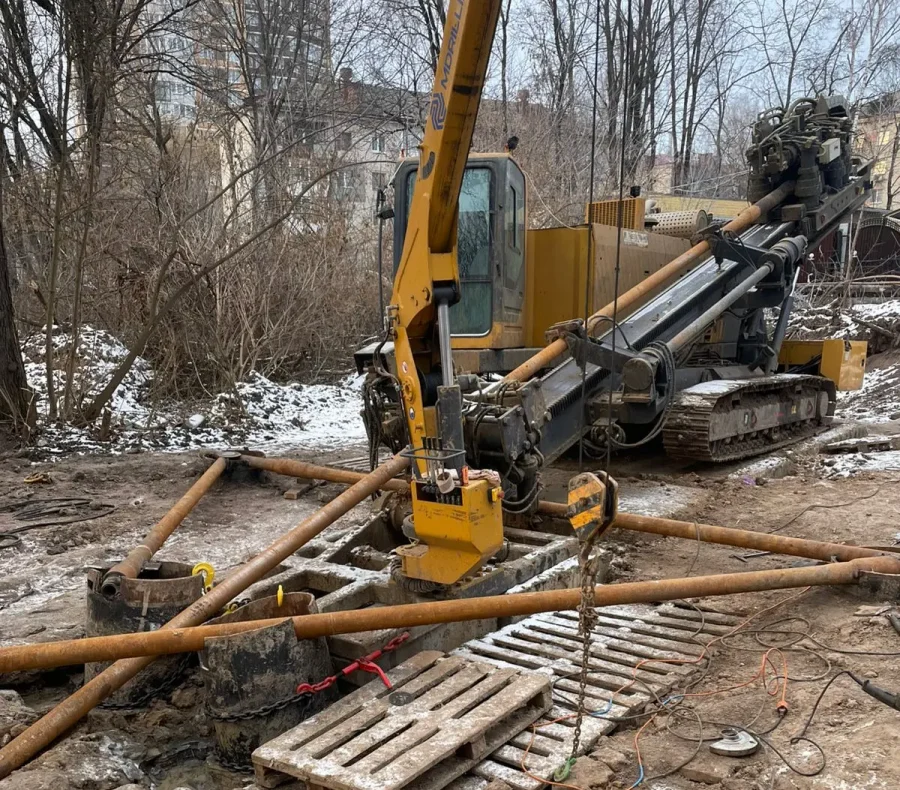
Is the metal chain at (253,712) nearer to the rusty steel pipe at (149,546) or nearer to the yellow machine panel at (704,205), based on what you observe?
the rusty steel pipe at (149,546)

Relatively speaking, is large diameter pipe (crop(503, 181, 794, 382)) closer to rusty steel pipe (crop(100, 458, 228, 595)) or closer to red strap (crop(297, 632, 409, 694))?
red strap (crop(297, 632, 409, 694))

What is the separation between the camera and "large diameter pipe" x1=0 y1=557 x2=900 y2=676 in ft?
10.8

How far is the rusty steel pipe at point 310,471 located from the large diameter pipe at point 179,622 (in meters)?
0.75

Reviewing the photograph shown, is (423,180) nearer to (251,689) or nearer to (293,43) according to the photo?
(251,689)

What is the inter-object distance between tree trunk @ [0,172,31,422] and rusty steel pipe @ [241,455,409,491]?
376 cm

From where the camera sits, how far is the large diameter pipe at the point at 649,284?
5.65m

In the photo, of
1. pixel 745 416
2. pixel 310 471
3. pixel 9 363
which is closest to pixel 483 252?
pixel 310 471

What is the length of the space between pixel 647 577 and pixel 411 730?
2.58 meters

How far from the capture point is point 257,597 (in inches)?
180

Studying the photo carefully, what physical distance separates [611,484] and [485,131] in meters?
18.4

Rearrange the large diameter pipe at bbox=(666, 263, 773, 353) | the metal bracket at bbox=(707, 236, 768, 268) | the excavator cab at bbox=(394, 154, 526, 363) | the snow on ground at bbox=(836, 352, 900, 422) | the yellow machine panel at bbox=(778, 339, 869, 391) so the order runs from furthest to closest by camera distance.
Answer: the snow on ground at bbox=(836, 352, 900, 422) < the yellow machine panel at bbox=(778, 339, 869, 391) < the metal bracket at bbox=(707, 236, 768, 268) < the excavator cab at bbox=(394, 154, 526, 363) < the large diameter pipe at bbox=(666, 263, 773, 353)

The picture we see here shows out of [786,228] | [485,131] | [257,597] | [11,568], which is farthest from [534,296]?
[485,131]

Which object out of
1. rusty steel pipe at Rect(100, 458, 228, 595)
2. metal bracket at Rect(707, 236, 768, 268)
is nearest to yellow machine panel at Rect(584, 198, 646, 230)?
metal bracket at Rect(707, 236, 768, 268)

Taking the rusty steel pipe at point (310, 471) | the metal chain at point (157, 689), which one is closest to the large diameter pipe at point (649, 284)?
the rusty steel pipe at point (310, 471)
